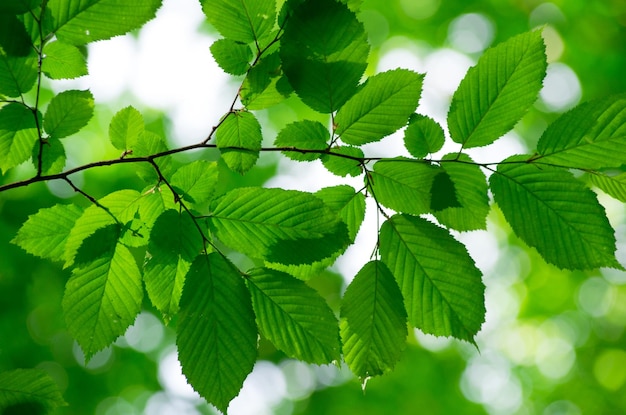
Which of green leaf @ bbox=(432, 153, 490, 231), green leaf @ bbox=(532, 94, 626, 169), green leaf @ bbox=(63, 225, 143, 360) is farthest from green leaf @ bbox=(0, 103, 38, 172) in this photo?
green leaf @ bbox=(532, 94, 626, 169)

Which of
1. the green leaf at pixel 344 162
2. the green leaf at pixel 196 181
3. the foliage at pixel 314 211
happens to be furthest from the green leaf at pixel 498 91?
the green leaf at pixel 196 181

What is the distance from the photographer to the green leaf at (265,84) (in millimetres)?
863

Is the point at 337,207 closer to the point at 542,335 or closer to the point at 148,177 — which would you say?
the point at 148,177

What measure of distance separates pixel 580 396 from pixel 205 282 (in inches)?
297

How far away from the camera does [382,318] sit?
2.61 ft

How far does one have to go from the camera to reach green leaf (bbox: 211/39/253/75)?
900mm

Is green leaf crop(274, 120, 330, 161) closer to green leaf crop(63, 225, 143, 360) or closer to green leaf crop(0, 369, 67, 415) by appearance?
green leaf crop(63, 225, 143, 360)

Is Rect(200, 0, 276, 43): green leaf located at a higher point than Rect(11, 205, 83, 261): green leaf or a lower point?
higher

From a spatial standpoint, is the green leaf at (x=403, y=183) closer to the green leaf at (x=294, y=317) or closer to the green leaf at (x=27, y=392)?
the green leaf at (x=294, y=317)

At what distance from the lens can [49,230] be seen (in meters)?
0.85

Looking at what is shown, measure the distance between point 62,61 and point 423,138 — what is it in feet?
2.04

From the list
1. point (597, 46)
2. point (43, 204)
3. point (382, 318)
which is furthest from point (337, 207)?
point (597, 46)

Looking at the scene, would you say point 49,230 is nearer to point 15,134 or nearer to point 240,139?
point 15,134

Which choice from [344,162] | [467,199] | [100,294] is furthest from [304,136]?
[100,294]
